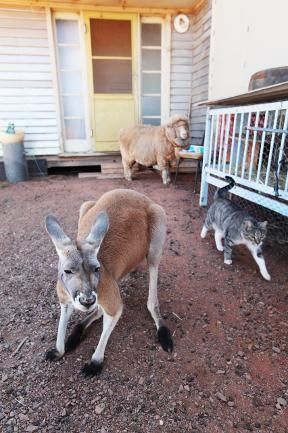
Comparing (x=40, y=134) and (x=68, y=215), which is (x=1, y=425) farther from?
(x=40, y=134)

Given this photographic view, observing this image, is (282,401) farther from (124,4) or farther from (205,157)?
(124,4)

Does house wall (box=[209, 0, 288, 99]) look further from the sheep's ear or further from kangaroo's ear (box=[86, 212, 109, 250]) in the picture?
kangaroo's ear (box=[86, 212, 109, 250])

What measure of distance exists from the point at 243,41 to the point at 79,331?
5.13m

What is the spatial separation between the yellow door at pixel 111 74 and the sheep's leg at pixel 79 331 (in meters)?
5.74

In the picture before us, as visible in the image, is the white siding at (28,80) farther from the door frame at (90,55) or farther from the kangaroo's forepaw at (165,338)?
the kangaroo's forepaw at (165,338)

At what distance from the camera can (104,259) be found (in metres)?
1.81

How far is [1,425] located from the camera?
1.49 m

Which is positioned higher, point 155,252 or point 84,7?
point 84,7

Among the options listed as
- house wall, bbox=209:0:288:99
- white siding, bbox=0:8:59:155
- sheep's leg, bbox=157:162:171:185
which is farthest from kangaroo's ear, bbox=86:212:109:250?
white siding, bbox=0:8:59:155

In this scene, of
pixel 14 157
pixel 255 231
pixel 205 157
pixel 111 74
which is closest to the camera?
pixel 255 231

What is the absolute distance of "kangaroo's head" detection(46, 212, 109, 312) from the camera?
1426mm

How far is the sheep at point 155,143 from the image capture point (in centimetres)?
577

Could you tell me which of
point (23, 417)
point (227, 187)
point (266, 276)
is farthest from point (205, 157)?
point (23, 417)

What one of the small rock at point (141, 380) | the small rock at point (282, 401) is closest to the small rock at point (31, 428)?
the small rock at point (141, 380)
